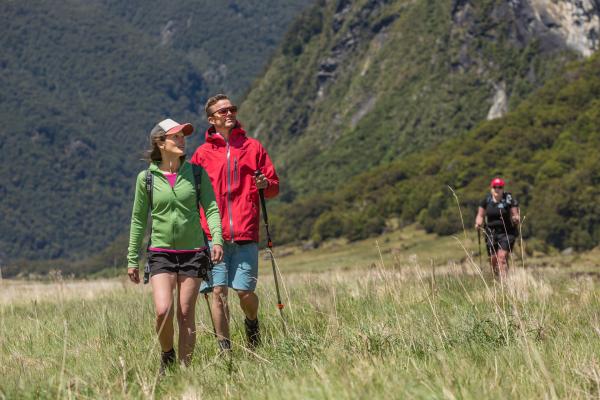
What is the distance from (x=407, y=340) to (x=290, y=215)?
10110cm

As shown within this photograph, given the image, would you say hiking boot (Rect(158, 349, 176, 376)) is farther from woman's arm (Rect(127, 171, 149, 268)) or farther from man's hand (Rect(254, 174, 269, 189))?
man's hand (Rect(254, 174, 269, 189))

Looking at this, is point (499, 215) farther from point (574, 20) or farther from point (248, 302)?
point (574, 20)

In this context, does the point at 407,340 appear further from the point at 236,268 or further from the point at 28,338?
the point at 28,338

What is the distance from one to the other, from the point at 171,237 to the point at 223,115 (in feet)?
4.37

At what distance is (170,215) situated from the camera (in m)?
6.03

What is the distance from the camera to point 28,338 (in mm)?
7480

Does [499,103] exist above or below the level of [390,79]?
below

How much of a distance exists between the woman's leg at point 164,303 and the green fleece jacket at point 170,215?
0.21m

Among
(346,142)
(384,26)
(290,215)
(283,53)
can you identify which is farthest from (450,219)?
(283,53)

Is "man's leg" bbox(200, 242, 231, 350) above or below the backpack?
below

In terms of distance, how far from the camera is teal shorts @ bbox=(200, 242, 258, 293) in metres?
6.77

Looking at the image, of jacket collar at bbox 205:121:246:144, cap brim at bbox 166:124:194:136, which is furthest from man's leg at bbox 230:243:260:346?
cap brim at bbox 166:124:194:136

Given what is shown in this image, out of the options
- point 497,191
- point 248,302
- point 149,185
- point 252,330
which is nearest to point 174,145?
point 149,185

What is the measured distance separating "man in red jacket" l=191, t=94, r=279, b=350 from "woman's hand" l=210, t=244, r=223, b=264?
0.49 m
